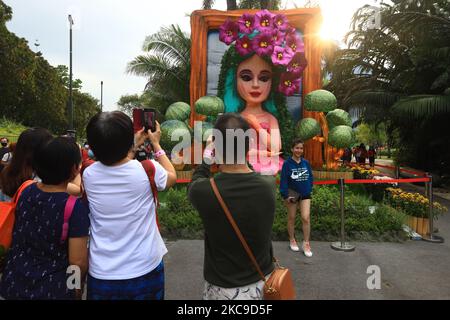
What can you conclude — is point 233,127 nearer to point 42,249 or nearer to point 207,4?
point 42,249

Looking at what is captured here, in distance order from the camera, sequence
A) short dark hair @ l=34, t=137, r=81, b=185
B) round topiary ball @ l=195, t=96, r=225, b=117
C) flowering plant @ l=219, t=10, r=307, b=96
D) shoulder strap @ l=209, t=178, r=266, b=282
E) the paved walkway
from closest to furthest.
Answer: shoulder strap @ l=209, t=178, r=266, b=282 < short dark hair @ l=34, t=137, r=81, b=185 < the paved walkway < flowering plant @ l=219, t=10, r=307, b=96 < round topiary ball @ l=195, t=96, r=225, b=117

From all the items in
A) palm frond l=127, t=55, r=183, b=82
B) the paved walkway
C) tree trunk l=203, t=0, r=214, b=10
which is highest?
tree trunk l=203, t=0, r=214, b=10

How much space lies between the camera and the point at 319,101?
9.03 meters

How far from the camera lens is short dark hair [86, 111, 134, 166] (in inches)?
74.4

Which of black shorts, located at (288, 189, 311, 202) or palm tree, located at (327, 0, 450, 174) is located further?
palm tree, located at (327, 0, 450, 174)

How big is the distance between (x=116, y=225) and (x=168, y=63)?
48.3 ft

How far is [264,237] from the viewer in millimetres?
1960

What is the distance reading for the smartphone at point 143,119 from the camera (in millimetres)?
2107

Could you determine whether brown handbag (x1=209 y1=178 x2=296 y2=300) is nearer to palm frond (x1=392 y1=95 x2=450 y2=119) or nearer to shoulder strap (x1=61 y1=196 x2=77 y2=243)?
shoulder strap (x1=61 y1=196 x2=77 y2=243)

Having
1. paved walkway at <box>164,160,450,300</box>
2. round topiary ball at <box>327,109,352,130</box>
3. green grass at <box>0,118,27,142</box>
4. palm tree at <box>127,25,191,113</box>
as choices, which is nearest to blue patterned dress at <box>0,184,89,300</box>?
paved walkway at <box>164,160,450,300</box>

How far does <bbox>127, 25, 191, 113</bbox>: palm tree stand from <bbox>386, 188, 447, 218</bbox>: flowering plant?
35.2 ft

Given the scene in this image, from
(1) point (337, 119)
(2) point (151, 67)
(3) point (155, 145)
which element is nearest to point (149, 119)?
(3) point (155, 145)
